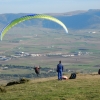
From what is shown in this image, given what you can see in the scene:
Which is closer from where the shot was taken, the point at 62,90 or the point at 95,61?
the point at 62,90

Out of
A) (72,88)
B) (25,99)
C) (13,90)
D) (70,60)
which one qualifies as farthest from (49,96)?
(70,60)

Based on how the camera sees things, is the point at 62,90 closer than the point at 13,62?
Yes

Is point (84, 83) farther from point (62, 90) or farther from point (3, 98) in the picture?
point (3, 98)

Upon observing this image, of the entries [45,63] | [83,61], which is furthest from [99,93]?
[83,61]

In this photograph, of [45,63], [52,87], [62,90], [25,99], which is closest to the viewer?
[25,99]

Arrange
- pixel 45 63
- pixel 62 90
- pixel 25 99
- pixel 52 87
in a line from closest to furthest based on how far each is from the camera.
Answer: pixel 25 99
pixel 62 90
pixel 52 87
pixel 45 63

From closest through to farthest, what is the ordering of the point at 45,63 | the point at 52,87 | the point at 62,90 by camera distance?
the point at 62,90
the point at 52,87
the point at 45,63

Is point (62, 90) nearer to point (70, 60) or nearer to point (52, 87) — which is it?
point (52, 87)
